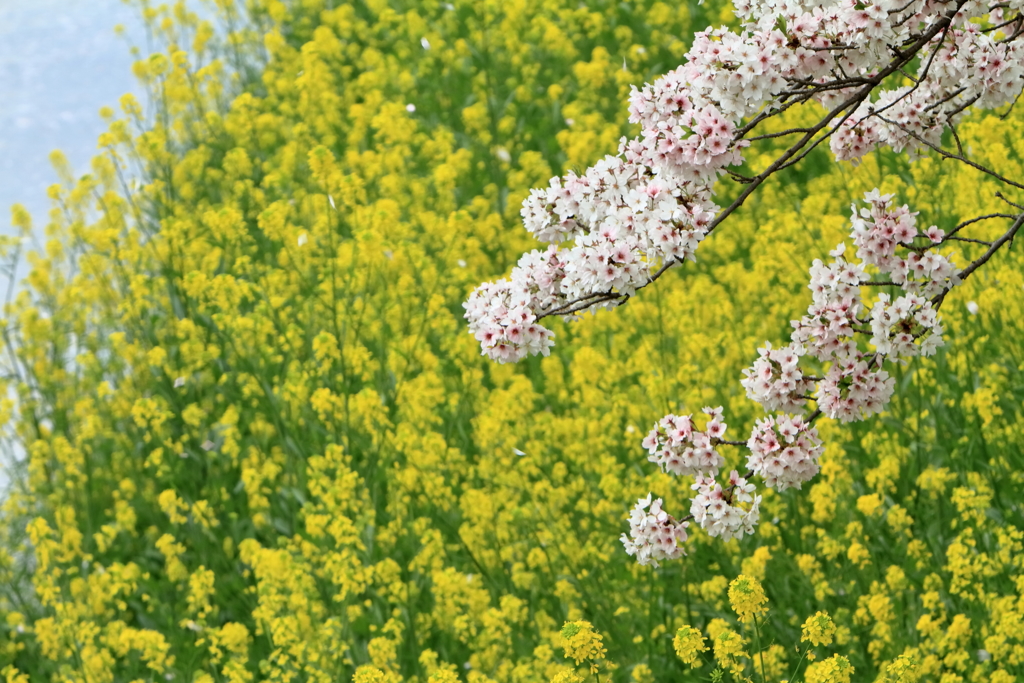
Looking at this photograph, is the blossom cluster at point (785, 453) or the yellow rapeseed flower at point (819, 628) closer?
the yellow rapeseed flower at point (819, 628)

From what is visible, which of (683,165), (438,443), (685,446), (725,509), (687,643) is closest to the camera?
(683,165)

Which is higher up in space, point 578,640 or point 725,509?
point 725,509

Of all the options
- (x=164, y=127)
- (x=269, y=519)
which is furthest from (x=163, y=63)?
(x=269, y=519)

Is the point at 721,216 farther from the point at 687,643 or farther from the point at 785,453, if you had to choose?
the point at 687,643

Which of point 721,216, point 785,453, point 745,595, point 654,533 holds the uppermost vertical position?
point 721,216

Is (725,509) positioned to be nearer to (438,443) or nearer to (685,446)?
(685,446)

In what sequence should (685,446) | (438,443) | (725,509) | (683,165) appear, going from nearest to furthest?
(683,165)
(725,509)
(685,446)
(438,443)

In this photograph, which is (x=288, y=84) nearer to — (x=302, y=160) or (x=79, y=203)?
(x=302, y=160)

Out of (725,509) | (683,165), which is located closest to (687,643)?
(725,509)

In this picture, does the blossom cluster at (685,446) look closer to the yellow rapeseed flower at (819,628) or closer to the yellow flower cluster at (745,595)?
the yellow flower cluster at (745,595)

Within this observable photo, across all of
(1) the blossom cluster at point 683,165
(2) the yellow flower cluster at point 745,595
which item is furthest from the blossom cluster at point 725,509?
(1) the blossom cluster at point 683,165

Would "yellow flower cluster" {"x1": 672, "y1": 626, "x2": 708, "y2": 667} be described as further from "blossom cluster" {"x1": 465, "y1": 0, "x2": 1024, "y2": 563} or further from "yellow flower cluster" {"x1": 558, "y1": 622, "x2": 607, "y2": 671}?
"blossom cluster" {"x1": 465, "y1": 0, "x2": 1024, "y2": 563}

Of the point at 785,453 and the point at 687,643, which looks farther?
the point at 785,453

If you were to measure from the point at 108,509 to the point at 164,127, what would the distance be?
2998mm
